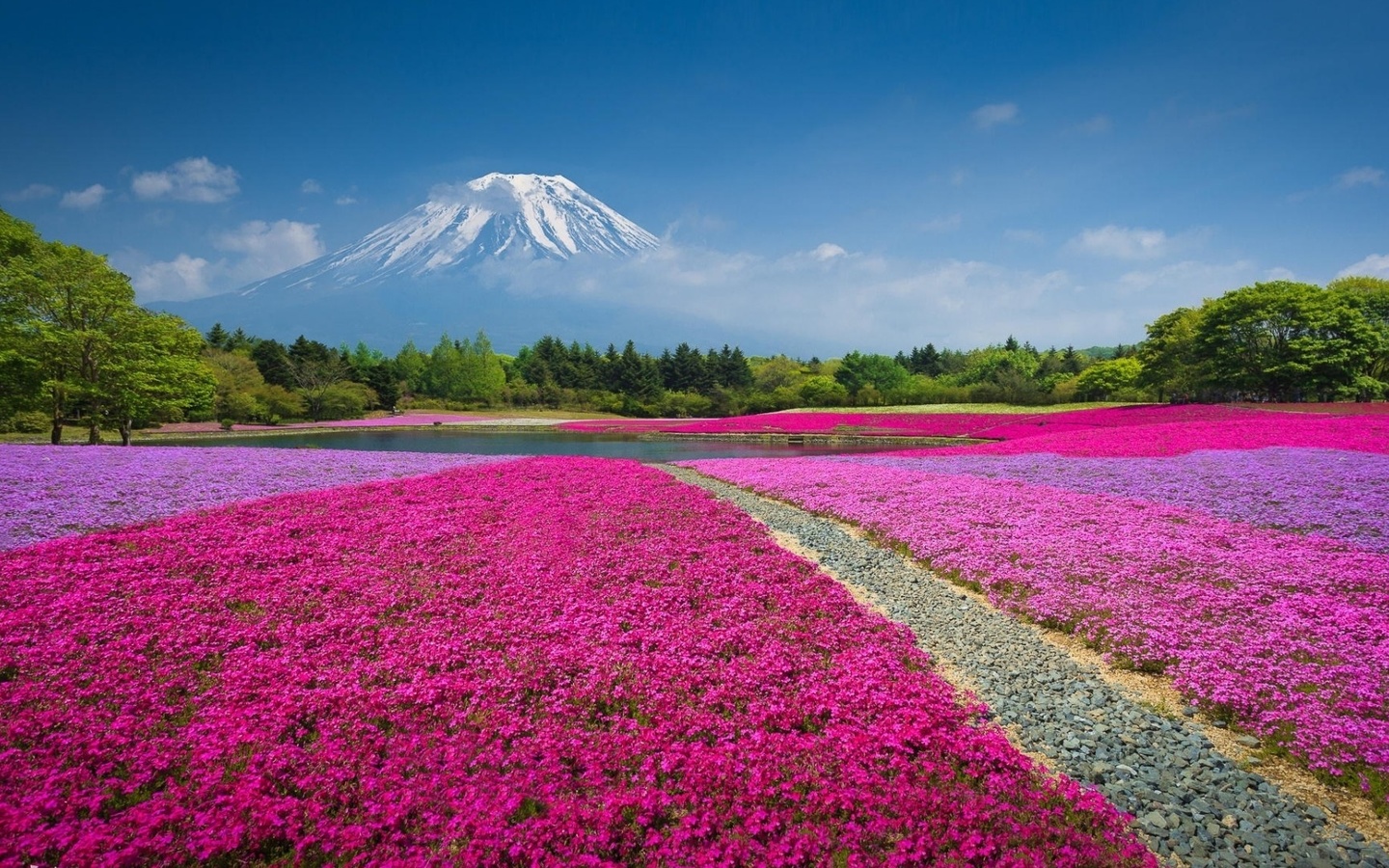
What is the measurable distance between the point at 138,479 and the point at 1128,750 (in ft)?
73.1

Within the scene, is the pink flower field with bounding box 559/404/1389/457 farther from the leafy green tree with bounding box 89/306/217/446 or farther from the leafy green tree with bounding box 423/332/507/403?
the leafy green tree with bounding box 423/332/507/403

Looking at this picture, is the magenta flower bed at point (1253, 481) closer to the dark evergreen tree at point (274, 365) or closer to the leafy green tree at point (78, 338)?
the leafy green tree at point (78, 338)

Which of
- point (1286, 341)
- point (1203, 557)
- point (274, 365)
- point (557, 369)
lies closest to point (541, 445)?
point (1203, 557)

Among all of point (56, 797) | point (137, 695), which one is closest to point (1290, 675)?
point (56, 797)

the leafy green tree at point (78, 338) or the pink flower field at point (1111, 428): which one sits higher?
the leafy green tree at point (78, 338)

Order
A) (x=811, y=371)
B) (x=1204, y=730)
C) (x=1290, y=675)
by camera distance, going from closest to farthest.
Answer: (x=1204, y=730)
(x=1290, y=675)
(x=811, y=371)

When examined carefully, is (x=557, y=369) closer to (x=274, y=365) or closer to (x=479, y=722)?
(x=274, y=365)

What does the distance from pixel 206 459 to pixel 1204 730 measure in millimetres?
27341

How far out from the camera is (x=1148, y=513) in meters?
14.8

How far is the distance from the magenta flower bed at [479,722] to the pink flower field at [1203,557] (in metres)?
3.15

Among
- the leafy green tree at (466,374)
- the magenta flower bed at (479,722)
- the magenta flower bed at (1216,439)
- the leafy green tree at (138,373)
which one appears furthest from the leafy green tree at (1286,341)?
the leafy green tree at (466,374)

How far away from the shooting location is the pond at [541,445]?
39875mm

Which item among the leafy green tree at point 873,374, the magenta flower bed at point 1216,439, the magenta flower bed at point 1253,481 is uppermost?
the leafy green tree at point 873,374

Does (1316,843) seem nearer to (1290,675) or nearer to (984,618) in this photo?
(1290,675)
